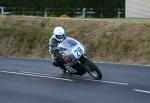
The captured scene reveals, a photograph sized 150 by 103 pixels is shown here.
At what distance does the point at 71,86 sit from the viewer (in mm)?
16219

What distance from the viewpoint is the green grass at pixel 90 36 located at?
26672 mm

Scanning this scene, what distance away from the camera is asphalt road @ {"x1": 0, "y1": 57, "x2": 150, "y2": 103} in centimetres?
1378

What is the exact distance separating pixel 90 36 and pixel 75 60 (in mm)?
11575

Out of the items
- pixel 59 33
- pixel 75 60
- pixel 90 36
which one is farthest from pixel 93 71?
pixel 90 36

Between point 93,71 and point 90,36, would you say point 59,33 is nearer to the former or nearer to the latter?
point 93,71

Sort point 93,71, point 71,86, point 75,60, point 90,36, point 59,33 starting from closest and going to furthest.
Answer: point 71,86
point 93,71
point 75,60
point 59,33
point 90,36

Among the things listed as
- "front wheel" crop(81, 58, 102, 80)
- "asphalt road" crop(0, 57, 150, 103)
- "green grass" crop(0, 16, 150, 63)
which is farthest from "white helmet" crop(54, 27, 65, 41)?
"green grass" crop(0, 16, 150, 63)

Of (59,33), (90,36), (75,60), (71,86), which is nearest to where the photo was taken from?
(71,86)

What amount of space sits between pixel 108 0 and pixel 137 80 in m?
41.6

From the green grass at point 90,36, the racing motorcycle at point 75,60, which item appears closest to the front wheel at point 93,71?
the racing motorcycle at point 75,60

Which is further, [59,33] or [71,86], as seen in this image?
[59,33]

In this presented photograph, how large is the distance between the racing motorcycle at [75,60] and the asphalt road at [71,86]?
0.25 meters

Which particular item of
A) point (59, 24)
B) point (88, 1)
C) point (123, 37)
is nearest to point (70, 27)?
point (59, 24)

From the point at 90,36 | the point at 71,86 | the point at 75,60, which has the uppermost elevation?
the point at 90,36
